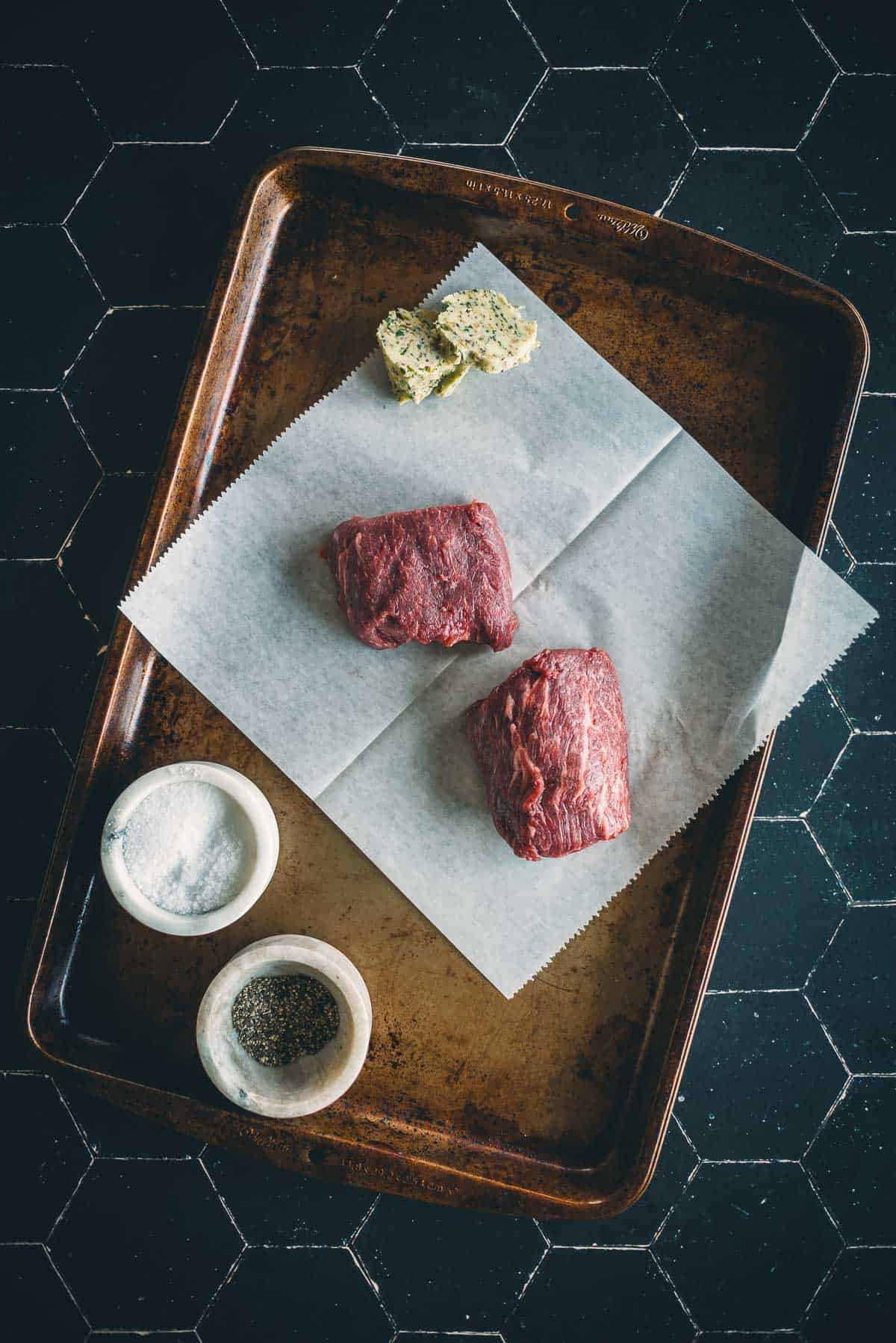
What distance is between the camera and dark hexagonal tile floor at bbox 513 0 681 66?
193 centimetres

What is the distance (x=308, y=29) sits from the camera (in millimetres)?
1932

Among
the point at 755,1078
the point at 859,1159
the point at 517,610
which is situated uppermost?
the point at 517,610

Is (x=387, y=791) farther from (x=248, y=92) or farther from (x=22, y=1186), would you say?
(x=248, y=92)

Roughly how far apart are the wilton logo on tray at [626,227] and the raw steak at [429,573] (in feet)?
1.81

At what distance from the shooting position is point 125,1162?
76.7 inches

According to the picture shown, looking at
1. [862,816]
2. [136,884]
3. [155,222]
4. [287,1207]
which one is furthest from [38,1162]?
[155,222]

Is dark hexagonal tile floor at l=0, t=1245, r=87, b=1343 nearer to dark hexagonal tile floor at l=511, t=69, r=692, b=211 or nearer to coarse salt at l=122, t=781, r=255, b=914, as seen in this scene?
coarse salt at l=122, t=781, r=255, b=914

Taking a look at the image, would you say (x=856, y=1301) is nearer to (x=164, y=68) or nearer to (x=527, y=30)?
(x=527, y=30)

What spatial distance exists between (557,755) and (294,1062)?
723 millimetres

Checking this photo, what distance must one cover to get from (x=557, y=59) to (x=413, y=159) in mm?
618

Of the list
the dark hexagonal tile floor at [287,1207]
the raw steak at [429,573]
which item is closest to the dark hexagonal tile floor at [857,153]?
the raw steak at [429,573]

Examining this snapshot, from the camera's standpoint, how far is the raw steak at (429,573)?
157 cm

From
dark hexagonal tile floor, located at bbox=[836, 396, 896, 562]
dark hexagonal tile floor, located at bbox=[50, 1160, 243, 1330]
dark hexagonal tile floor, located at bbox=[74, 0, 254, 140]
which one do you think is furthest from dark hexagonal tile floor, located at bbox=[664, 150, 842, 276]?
dark hexagonal tile floor, located at bbox=[50, 1160, 243, 1330]

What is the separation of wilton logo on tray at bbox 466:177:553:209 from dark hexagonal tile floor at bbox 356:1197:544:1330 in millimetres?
2057
